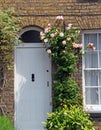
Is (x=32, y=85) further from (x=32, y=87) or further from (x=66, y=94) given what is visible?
(x=66, y=94)

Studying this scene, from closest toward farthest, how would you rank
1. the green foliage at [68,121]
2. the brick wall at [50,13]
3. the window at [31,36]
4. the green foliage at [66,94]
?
the green foliage at [68,121] → the green foliage at [66,94] → the brick wall at [50,13] → the window at [31,36]

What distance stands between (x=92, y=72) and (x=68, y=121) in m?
2.25

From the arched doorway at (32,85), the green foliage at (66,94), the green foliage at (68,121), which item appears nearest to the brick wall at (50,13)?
the arched doorway at (32,85)

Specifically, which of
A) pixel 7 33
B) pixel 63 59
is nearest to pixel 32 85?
pixel 63 59

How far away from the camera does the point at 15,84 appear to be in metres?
12.6

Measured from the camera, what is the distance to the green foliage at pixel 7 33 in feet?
39.9

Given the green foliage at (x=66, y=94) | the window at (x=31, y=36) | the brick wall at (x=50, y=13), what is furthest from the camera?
the window at (x=31, y=36)

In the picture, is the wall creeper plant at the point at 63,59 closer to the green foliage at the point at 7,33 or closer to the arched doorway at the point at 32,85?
the arched doorway at the point at 32,85

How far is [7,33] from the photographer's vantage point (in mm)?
12117

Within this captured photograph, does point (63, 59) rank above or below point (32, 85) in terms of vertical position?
above

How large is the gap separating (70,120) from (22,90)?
7.38 feet

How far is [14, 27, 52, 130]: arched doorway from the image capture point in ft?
41.5

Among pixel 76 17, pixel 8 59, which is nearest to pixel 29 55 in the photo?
pixel 8 59

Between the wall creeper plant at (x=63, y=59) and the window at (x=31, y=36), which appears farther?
the window at (x=31, y=36)
